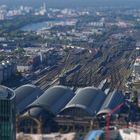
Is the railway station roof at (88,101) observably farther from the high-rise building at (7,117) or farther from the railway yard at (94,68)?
the high-rise building at (7,117)

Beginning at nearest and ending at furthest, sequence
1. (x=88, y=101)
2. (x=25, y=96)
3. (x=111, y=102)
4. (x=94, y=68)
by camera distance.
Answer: (x=88, y=101), (x=111, y=102), (x=25, y=96), (x=94, y=68)

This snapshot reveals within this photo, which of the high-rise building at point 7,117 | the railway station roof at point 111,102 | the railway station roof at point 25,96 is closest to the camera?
the high-rise building at point 7,117

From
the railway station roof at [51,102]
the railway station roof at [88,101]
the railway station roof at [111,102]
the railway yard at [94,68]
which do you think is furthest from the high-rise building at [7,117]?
the railway yard at [94,68]

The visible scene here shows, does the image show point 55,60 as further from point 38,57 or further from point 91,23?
point 91,23

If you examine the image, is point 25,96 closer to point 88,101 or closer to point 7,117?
point 88,101

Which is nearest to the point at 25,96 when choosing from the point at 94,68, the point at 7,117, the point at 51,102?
the point at 51,102
